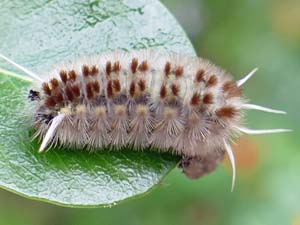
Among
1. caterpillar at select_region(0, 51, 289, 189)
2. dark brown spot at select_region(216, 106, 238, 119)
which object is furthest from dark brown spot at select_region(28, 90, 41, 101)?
dark brown spot at select_region(216, 106, 238, 119)

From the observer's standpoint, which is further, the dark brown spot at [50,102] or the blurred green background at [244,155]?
the blurred green background at [244,155]

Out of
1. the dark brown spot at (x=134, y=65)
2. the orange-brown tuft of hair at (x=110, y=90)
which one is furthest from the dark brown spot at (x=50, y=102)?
the dark brown spot at (x=134, y=65)

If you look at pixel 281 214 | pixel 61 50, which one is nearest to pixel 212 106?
pixel 61 50

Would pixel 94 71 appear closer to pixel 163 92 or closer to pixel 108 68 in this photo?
pixel 108 68

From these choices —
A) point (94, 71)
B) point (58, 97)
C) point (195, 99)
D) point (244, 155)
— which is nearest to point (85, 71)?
point (94, 71)

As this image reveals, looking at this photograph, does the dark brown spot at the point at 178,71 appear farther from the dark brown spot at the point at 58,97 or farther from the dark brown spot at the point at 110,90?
the dark brown spot at the point at 58,97

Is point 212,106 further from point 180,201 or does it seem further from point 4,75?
point 180,201

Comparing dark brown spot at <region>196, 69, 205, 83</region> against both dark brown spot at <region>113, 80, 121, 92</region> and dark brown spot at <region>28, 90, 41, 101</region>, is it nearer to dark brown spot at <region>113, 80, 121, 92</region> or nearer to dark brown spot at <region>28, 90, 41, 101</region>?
dark brown spot at <region>113, 80, 121, 92</region>
